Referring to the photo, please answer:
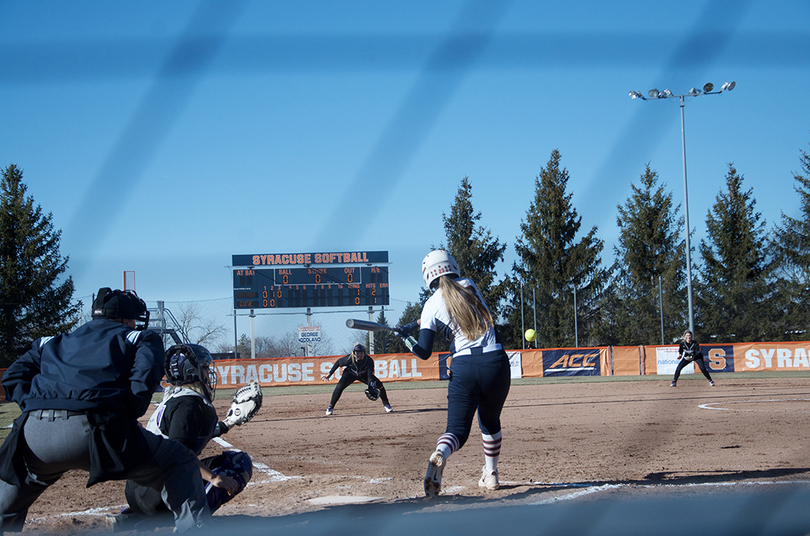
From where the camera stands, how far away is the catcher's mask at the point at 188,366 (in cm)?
360

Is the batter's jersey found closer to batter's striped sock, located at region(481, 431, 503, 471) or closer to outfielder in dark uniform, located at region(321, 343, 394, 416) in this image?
batter's striped sock, located at region(481, 431, 503, 471)

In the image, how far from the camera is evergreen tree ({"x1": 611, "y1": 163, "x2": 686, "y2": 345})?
109 feet

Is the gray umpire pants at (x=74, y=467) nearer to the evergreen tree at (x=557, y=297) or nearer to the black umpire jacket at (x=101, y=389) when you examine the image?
the black umpire jacket at (x=101, y=389)

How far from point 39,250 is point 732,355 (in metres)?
28.2

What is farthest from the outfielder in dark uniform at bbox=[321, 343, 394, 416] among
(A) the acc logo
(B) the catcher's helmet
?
(A) the acc logo

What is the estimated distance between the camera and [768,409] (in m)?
11.2

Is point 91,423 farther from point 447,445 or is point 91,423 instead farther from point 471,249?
point 471,249

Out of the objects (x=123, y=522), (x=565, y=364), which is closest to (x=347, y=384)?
(x=123, y=522)

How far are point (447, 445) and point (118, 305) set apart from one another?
2.48 m

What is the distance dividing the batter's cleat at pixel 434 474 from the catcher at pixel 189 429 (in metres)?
1.29

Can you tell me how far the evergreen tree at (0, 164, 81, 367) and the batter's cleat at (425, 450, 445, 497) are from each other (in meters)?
14.4

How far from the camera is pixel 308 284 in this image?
34.2m

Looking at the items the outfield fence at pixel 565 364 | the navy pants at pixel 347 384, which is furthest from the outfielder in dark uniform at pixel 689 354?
the navy pants at pixel 347 384

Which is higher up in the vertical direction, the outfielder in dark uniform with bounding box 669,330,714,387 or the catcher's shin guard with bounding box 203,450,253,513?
the catcher's shin guard with bounding box 203,450,253,513
